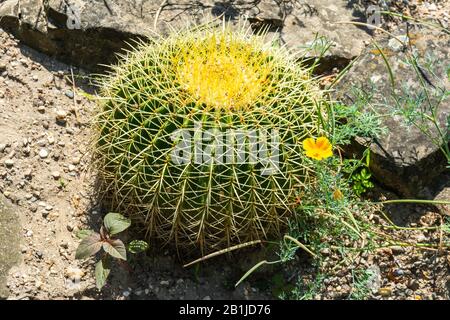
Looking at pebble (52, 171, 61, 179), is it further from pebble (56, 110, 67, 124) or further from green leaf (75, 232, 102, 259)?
green leaf (75, 232, 102, 259)

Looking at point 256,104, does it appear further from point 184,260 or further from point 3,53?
point 3,53

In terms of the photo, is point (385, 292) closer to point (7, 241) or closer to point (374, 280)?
point (374, 280)

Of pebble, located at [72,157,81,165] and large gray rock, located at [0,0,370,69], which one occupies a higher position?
large gray rock, located at [0,0,370,69]

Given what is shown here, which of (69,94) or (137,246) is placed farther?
(69,94)

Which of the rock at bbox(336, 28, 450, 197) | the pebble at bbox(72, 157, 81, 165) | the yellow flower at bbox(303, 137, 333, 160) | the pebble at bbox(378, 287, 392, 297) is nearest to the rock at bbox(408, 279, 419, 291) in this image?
the pebble at bbox(378, 287, 392, 297)

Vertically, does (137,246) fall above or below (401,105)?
below

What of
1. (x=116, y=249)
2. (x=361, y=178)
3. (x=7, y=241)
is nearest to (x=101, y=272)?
(x=116, y=249)
